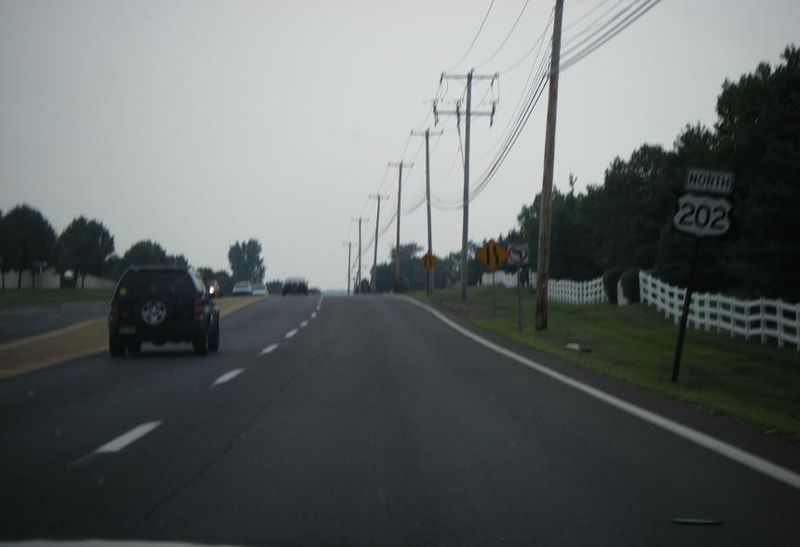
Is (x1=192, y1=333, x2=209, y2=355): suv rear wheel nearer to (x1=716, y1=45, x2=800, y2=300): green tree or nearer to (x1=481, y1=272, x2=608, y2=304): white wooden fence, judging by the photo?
(x1=716, y1=45, x2=800, y2=300): green tree

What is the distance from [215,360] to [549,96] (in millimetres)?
15551

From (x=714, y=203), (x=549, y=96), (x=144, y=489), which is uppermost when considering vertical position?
(x=549, y=96)

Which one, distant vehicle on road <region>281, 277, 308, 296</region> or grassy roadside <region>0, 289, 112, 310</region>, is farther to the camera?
distant vehicle on road <region>281, 277, 308, 296</region>

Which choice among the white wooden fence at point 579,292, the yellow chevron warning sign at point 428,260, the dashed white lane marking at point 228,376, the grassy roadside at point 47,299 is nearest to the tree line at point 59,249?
the grassy roadside at point 47,299

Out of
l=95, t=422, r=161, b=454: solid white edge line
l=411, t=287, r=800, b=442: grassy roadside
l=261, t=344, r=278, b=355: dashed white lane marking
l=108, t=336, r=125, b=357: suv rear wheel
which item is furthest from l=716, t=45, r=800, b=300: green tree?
l=95, t=422, r=161, b=454: solid white edge line

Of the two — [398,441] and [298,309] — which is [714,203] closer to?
[398,441]

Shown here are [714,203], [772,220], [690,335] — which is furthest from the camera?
[772,220]

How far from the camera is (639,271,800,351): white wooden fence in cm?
2883

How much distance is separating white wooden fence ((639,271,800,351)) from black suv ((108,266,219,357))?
1447 centimetres

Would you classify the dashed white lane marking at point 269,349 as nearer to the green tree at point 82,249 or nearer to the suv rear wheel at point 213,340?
the suv rear wheel at point 213,340

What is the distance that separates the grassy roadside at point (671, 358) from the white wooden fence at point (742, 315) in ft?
1.38

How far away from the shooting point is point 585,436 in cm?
1095

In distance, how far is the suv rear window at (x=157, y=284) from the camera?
22594 mm

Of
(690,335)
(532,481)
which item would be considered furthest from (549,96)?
(532,481)
